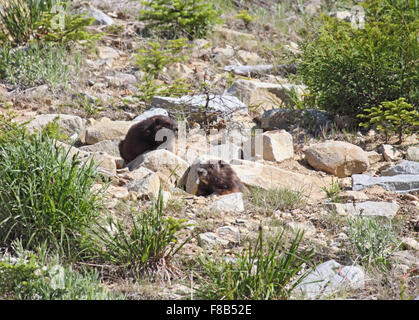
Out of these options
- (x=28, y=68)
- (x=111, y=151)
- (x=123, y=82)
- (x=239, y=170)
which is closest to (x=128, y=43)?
(x=123, y=82)

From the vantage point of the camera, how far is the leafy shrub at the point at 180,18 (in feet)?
34.4

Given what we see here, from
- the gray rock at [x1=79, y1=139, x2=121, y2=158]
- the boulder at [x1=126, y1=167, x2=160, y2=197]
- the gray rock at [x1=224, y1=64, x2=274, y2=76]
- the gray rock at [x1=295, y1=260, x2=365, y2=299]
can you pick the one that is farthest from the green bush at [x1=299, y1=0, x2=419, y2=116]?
the gray rock at [x1=295, y1=260, x2=365, y2=299]

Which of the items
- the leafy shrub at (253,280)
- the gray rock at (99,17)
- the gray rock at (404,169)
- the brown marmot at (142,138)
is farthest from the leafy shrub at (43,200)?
the gray rock at (99,17)

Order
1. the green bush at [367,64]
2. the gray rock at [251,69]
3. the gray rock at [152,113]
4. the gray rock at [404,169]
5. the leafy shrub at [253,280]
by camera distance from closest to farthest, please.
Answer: the leafy shrub at [253,280] → the gray rock at [404,169] → the green bush at [367,64] → the gray rock at [152,113] → the gray rock at [251,69]

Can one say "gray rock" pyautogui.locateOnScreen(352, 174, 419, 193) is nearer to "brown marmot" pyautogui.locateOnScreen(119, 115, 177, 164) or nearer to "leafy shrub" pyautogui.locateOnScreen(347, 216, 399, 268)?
"leafy shrub" pyautogui.locateOnScreen(347, 216, 399, 268)

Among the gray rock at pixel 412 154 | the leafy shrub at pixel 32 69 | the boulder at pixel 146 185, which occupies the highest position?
the leafy shrub at pixel 32 69

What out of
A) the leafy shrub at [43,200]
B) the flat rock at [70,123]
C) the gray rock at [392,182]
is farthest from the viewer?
the flat rock at [70,123]

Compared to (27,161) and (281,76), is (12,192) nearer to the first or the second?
(27,161)

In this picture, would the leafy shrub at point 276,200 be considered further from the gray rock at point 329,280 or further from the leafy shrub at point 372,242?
the gray rock at point 329,280

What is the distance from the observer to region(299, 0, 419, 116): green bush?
23.1ft

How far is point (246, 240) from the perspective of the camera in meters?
4.56

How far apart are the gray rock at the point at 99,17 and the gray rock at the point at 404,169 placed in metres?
6.82

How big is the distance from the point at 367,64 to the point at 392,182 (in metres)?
1.94

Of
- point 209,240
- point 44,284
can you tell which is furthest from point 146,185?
point 44,284
